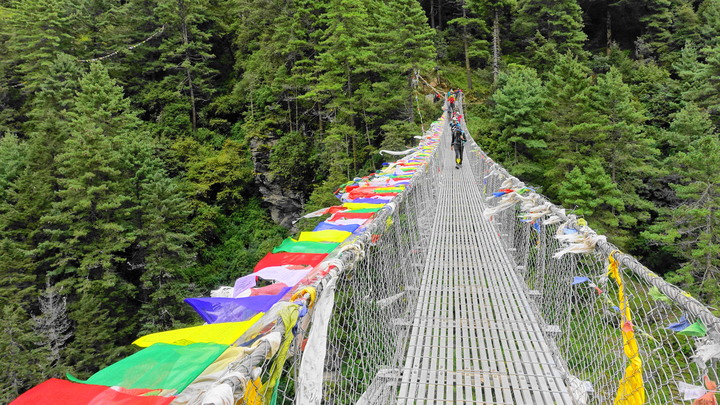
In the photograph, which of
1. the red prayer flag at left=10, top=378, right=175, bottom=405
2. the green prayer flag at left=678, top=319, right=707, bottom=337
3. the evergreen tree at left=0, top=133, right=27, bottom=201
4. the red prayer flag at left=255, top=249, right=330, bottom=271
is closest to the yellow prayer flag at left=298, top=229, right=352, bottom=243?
the red prayer flag at left=255, top=249, right=330, bottom=271

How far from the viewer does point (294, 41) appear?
16.0 m

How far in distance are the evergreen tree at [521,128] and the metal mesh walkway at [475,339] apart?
11.0 meters

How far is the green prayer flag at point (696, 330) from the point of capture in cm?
112

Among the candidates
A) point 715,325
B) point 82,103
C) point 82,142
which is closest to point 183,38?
point 82,103

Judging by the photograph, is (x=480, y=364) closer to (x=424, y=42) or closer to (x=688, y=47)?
(x=424, y=42)

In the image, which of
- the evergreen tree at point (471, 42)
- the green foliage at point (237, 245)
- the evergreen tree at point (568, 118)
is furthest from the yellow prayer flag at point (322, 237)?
the evergreen tree at point (471, 42)

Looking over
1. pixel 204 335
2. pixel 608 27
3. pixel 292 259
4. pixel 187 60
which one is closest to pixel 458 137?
pixel 292 259

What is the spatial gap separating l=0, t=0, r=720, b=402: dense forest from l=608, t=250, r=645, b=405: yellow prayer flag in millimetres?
11477

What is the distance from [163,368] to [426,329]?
2049 mm

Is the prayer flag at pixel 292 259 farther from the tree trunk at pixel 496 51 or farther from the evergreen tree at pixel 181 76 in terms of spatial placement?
the tree trunk at pixel 496 51

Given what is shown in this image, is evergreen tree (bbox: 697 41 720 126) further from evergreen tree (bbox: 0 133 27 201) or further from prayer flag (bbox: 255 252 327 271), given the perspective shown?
evergreen tree (bbox: 0 133 27 201)

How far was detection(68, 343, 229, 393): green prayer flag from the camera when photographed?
1.22 metres

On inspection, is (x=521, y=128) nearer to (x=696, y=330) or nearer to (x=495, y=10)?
(x=495, y=10)

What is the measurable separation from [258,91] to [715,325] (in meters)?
21.5
